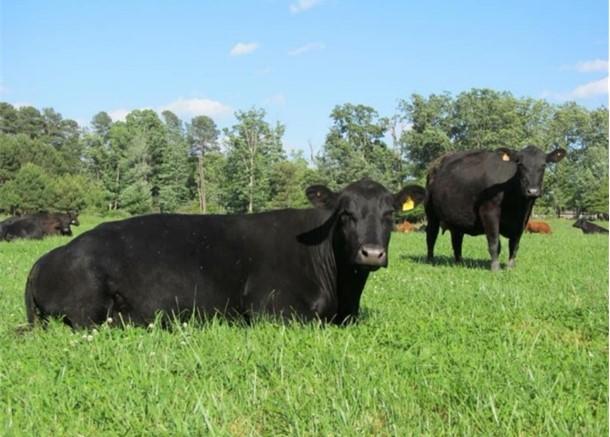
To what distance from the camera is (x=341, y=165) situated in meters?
85.0

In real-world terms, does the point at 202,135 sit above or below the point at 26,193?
above

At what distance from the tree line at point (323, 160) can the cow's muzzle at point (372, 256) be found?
66981 mm

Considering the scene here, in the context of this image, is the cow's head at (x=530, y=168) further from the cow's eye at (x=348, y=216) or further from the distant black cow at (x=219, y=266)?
the cow's eye at (x=348, y=216)

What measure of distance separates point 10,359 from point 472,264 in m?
10.9

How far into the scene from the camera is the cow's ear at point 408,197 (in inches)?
289

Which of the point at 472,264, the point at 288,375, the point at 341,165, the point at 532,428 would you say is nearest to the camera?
the point at 532,428

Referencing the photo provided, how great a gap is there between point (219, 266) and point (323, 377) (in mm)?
2587

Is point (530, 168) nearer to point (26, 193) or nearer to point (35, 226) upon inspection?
point (35, 226)

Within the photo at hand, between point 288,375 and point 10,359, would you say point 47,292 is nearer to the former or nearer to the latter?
point 10,359

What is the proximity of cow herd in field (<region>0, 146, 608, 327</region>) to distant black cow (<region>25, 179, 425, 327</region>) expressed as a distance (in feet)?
0.03

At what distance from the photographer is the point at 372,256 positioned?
593cm

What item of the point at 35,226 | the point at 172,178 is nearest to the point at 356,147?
the point at 172,178

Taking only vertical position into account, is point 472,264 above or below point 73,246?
below

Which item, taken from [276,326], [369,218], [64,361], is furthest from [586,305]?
[64,361]
